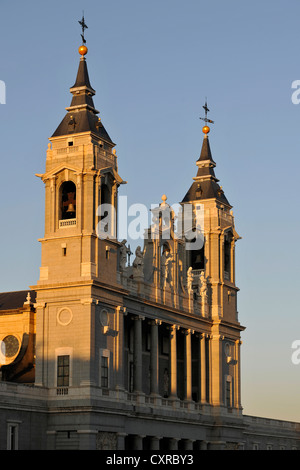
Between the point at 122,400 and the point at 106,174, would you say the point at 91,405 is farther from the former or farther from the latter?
the point at 106,174

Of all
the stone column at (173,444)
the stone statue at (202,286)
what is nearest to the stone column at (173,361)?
the stone column at (173,444)

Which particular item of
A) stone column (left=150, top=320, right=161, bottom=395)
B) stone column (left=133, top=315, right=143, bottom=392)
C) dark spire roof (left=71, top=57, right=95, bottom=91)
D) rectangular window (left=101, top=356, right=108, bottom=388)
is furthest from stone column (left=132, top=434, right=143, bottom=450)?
dark spire roof (left=71, top=57, right=95, bottom=91)

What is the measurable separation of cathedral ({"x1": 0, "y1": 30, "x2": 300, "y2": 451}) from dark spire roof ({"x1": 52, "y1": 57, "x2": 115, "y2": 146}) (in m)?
0.13

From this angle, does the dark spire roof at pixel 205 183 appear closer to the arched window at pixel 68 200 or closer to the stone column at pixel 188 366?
the stone column at pixel 188 366

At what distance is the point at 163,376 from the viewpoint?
349ft

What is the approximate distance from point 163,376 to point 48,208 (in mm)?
23727

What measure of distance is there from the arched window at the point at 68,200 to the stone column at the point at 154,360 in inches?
581

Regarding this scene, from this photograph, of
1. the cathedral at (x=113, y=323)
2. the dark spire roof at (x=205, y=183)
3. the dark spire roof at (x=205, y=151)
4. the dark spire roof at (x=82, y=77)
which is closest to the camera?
the cathedral at (x=113, y=323)

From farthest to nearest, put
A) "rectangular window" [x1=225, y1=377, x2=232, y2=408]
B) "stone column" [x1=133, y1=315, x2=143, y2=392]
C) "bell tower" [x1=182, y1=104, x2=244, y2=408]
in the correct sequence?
"rectangular window" [x1=225, y1=377, x2=232, y2=408] < "bell tower" [x1=182, y1=104, x2=244, y2=408] < "stone column" [x1=133, y1=315, x2=143, y2=392]

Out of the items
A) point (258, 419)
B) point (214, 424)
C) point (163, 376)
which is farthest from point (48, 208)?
point (258, 419)

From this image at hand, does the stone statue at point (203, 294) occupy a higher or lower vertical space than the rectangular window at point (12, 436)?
higher

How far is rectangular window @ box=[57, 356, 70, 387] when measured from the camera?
8750 cm

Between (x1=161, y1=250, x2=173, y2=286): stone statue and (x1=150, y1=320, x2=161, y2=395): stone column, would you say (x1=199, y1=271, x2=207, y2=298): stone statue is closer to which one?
(x1=161, y1=250, x2=173, y2=286): stone statue

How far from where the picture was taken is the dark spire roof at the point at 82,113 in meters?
92.7
